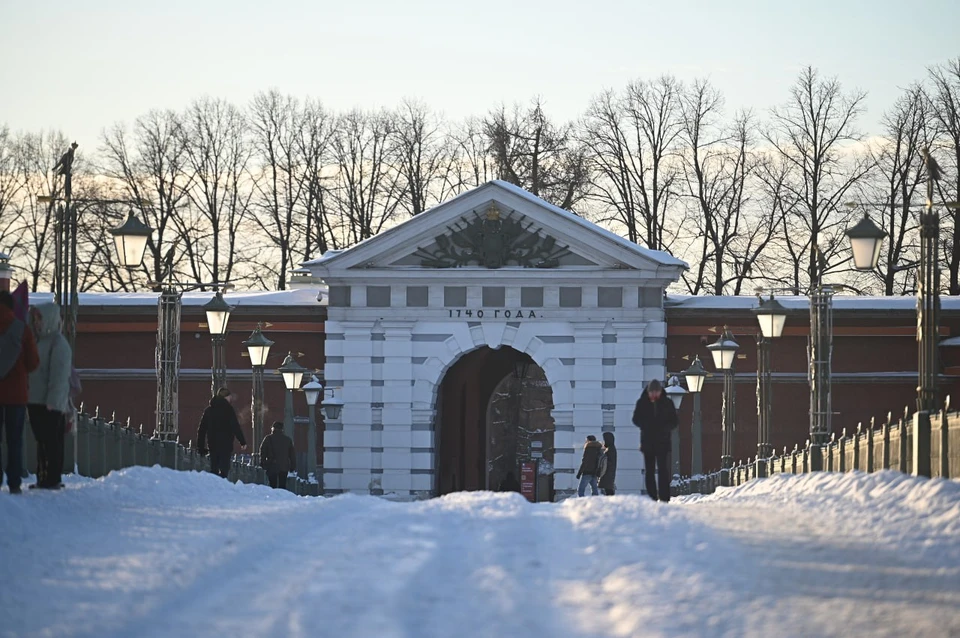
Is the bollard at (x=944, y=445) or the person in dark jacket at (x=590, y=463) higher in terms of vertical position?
the bollard at (x=944, y=445)

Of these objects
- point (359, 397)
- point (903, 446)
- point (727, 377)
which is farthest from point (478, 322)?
point (903, 446)

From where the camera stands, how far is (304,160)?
190 feet

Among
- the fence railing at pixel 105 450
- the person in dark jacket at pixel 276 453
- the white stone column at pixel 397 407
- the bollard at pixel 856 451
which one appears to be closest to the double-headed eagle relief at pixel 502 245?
the white stone column at pixel 397 407

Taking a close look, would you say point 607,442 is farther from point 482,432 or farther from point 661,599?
point 482,432

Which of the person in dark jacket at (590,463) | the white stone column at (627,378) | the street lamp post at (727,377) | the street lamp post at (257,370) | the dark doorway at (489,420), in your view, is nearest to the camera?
the person in dark jacket at (590,463)

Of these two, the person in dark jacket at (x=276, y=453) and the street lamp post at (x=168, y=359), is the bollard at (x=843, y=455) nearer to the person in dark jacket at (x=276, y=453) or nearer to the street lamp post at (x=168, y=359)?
the street lamp post at (x=168, y=359)

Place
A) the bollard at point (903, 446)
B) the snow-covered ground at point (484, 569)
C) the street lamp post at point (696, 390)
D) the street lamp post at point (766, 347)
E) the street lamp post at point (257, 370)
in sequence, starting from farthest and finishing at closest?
1. the street lamp post at point (696, 390)
2. the street lamp post at point (257, 370)
3. the street lamp post at point (766, 347)
4. the bollard at point (903, 446)
5. the snow-covered ground at point (484, 569)

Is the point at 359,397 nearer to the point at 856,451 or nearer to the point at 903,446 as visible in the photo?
the point at 856,451

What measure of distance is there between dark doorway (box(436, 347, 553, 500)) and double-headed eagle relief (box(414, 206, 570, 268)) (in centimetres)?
379

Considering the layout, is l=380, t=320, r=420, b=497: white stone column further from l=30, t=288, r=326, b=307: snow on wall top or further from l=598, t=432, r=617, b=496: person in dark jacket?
l=598, t=432, r=617, b=496: person in dark jacket

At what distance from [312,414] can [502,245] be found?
579cm

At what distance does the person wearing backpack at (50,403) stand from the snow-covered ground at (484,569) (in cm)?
43

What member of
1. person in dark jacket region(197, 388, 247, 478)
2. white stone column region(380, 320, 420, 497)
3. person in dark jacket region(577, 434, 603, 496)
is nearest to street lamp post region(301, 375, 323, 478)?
white stone column region(380, 320, 420, 497)

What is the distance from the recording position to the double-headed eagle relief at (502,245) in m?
38.9
